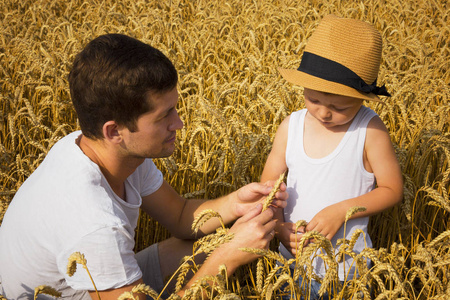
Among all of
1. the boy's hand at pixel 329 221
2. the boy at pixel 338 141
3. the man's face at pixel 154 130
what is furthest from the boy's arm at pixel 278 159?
the man's face at pixel 154 130

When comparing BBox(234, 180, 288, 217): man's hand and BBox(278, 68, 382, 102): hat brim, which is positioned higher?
BBox(278, 68, 382, 102): hat brim

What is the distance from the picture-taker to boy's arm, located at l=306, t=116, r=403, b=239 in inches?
67.3

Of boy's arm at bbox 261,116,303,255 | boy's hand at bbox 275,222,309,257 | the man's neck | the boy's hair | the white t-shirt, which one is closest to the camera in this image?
the white t-shirt

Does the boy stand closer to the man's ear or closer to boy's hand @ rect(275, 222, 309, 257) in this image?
boy's hand @ rect(275, 222, 309, 257)

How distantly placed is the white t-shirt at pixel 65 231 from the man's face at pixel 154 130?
6.0 inches

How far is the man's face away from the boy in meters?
0.48

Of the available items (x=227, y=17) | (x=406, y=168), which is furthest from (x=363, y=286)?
(x=227, y=17)

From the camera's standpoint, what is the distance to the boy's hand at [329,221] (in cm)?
170

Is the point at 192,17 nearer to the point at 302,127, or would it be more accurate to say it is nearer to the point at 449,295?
the point at 302,127

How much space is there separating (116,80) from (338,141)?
0.88m

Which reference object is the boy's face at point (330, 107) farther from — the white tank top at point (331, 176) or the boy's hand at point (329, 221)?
the boy's hand at point (329, 221)

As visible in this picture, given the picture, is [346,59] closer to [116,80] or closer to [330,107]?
[330,107]

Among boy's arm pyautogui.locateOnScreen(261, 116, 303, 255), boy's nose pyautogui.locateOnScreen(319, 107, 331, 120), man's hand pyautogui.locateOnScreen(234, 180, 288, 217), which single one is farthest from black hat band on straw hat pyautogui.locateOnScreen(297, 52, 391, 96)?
man's hand pyautogui.locateOnScreen(234, 180, 288, 217)

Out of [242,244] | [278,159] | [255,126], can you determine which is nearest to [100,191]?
[242,244]
